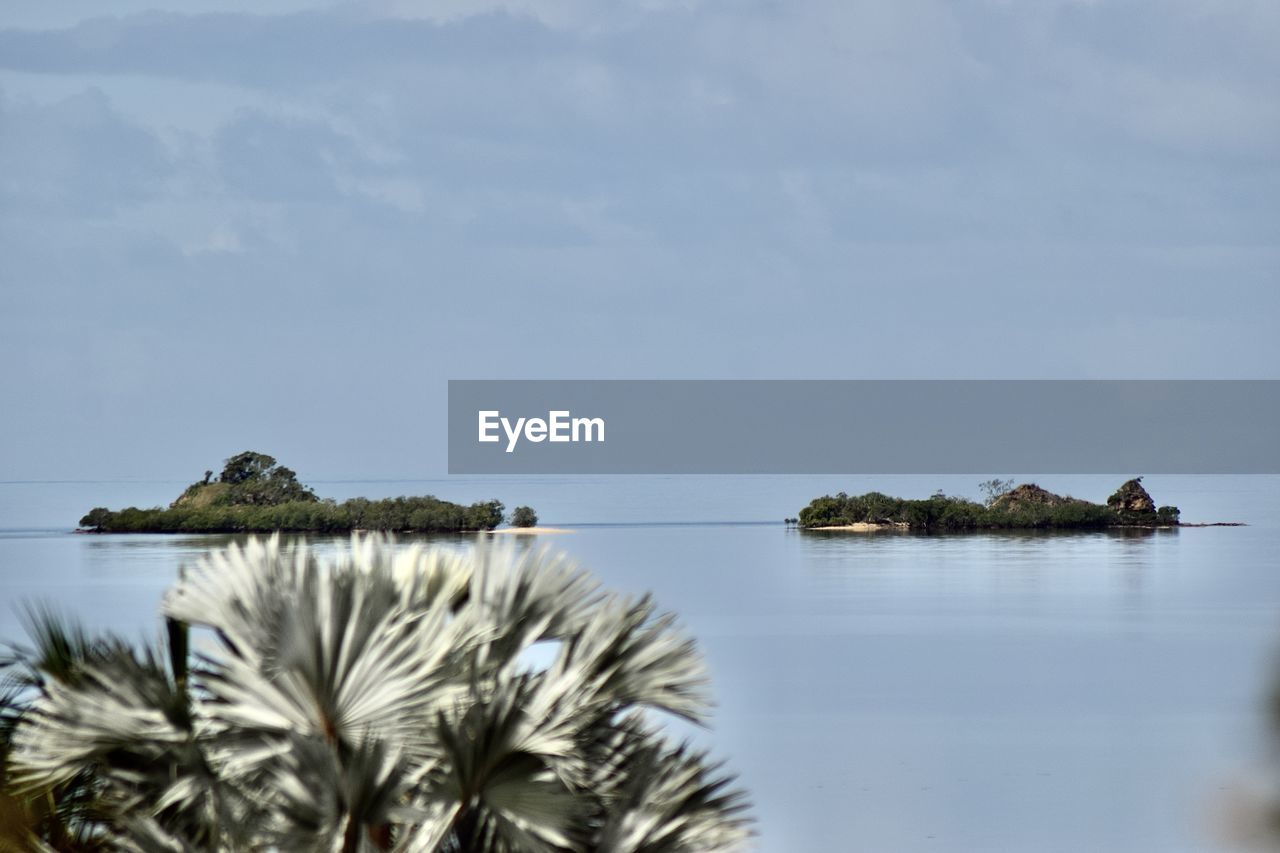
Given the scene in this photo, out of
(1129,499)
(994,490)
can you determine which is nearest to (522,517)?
(994,490)

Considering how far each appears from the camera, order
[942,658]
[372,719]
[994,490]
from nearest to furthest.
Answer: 1. [372,719]
2. [942,658]
3. [994,490]

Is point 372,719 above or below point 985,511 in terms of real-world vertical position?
below

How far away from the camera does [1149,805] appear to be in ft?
49.9

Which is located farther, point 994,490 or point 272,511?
point 994,490

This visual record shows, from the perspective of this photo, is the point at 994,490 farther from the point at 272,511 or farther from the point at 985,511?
the point at 272,511

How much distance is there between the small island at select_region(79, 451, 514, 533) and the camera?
31.3 metres

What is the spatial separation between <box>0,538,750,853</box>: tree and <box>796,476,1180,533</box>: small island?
4037 cm

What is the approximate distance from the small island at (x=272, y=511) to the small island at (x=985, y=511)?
14004mm

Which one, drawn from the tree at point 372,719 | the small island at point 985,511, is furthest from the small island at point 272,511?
the tree at point 372,719

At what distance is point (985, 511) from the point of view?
1772 inches

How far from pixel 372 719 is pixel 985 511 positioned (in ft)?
138

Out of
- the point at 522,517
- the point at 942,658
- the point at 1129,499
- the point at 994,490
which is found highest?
the point at 994,490

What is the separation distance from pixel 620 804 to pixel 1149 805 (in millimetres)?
11761

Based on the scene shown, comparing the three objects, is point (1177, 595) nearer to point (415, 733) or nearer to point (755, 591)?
point (755, 591)
